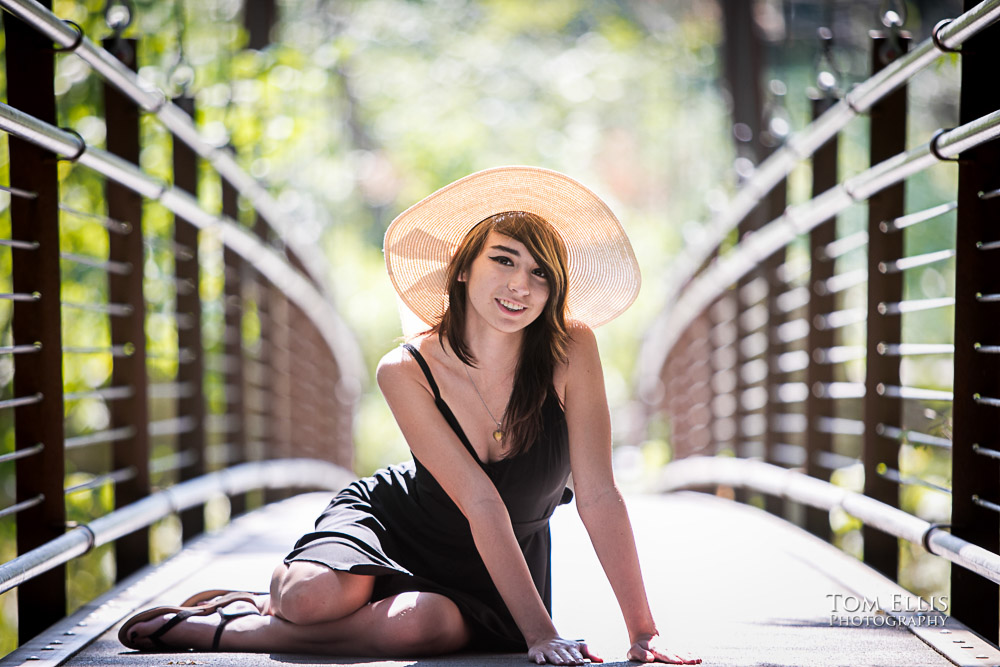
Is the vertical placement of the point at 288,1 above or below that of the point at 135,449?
above

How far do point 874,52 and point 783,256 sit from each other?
1501 millimetres

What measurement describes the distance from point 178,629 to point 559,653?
2.54 feet

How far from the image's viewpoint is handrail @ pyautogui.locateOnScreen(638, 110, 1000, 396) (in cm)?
209

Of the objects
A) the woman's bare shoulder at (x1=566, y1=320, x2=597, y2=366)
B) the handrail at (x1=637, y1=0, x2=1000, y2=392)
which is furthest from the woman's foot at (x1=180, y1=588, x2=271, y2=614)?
the handrail at (x1=637, y1=0, x2=1000, y2=392)

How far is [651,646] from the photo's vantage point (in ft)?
6.36

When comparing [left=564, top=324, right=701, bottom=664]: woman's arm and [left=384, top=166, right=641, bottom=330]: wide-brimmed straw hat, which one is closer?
[left=564, top=324, right=701, bottom=664]: woman's arm

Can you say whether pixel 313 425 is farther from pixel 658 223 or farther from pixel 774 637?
pixel 658 223

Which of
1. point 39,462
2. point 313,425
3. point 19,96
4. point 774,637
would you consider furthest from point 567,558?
point 313,425

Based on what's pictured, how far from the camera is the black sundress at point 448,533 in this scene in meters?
2.10

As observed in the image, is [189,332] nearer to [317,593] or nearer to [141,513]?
[141,513]

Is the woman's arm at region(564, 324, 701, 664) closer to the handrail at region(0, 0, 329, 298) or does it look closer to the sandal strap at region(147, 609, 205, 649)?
the sandal strap at region(147, 609, 205, 649)

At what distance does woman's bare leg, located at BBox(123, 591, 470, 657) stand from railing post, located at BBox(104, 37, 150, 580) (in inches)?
37.7

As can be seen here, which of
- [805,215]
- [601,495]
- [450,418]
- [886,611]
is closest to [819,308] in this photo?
[805,215]

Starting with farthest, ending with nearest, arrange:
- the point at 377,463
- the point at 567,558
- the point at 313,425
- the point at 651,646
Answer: the point at 377,463 → the point at 313,425 → the point at 567,558 → the point at 651,646
